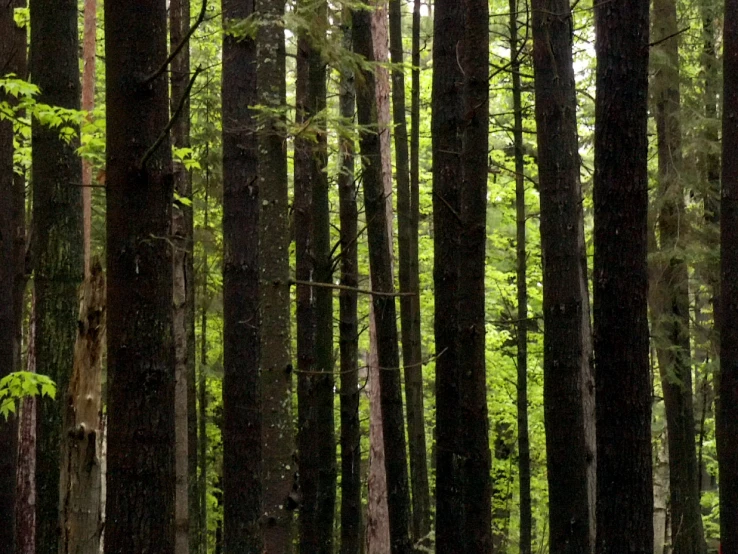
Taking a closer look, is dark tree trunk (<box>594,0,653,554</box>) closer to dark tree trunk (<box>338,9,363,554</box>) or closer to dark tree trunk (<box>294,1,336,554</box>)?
dark tree trunk (<box>294,1,336,554</box>)

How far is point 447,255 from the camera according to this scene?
321 inches

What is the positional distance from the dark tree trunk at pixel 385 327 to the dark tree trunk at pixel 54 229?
10.3ft

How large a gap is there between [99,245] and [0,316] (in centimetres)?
1015

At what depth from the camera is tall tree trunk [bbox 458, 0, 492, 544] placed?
7777mm

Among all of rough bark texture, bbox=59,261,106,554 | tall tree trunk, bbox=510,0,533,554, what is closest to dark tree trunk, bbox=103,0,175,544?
rough bark texture, bbox=59,261,106,554

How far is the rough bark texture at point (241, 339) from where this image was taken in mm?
8109

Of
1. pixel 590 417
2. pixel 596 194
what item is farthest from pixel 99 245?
pixel 596 194

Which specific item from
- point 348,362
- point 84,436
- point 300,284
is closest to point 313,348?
point 348,362

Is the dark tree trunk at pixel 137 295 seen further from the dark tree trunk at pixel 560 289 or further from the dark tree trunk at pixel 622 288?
the dark tree trunk at pixel 560 289

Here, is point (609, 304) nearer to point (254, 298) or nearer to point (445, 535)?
point (445, 535)

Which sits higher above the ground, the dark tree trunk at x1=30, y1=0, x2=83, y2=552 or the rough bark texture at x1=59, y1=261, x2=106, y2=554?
the dark tree trunk at x1=30, y1=0, x2=83, y2=552

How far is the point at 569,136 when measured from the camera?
9727 mm

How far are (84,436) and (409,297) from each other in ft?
32.3

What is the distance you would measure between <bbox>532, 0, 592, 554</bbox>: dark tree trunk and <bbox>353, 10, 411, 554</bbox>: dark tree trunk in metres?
1.71
